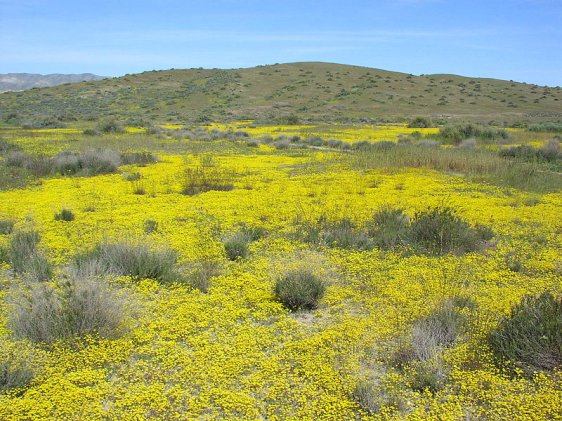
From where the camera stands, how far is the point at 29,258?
25.7 ft

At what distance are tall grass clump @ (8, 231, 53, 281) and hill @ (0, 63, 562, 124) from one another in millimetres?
40847

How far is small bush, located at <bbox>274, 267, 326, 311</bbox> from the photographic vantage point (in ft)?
21.7

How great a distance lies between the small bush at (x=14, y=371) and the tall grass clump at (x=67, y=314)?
45cm

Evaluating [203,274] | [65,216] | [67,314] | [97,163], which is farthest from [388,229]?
[97,163]

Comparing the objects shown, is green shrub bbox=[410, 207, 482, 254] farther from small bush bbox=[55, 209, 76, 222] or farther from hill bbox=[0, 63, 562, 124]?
hill bbox=[0, 63, 562, 124]

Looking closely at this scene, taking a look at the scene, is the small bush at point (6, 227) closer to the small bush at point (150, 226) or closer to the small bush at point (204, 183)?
the small bush at point (150, 226)

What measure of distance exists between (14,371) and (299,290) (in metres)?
3.59

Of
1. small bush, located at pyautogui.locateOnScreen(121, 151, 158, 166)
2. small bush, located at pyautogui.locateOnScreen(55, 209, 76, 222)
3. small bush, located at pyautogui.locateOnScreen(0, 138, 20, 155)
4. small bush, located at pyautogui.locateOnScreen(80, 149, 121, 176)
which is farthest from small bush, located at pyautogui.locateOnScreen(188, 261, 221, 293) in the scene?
small bush, located at pyautogui.locateOnScreen(0, 138, 20, 155)

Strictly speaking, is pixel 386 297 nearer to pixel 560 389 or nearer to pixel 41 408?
pixel 560 389

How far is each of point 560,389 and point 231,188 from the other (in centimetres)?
1132

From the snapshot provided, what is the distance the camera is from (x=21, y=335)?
5.43 meters

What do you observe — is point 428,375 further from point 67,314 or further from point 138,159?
point 138,159

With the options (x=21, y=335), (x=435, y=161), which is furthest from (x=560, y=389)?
(x=435, y=161)

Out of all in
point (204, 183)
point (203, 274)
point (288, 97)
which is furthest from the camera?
point (288, 97)
